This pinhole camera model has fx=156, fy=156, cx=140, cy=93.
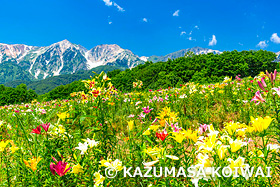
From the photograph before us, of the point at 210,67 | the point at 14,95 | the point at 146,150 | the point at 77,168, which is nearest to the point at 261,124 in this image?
the point at 146,150

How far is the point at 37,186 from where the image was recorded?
1498 millimetres

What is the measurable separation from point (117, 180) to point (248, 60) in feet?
142

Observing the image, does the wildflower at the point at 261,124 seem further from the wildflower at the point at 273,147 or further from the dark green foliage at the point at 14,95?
the dark green foliage at the point at 14,95

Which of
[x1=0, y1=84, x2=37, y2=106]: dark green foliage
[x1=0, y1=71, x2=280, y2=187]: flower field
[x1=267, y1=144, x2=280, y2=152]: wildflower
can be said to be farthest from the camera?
[x1=0, y1=84, x2=37, y2=106]: dark green foliage

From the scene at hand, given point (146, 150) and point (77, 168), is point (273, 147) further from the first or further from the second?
point (77, 168)

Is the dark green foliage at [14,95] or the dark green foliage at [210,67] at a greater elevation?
the dark green foliage at [210,67]

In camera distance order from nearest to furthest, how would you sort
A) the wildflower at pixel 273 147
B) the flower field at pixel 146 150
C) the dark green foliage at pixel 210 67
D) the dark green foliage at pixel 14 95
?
the flower field at pixel 146 150 < the wildflower at pixel 273 147 < the dark green foliage at pixel 210 67 < the dark green foliage at pixel 14 95

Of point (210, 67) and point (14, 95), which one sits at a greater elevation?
point (210, 67)

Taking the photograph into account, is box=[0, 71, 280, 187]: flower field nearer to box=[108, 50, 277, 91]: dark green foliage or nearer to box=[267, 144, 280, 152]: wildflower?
box=[267, 144, 280, 152]: wildflower

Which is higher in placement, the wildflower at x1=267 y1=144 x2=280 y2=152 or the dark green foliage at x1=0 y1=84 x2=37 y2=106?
the dark green foliage at x1=0 y1=84 x2=37 y2=106

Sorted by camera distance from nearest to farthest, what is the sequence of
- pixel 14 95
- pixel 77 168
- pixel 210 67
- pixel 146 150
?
1. pixel 146 150
2. pixel 77 168
3. pixel 210 67
4. pixel 14 95

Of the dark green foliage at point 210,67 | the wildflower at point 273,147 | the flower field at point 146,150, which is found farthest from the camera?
the dark green foliage at point 210,67

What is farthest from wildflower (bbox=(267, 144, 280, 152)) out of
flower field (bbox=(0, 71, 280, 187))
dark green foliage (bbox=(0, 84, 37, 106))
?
dark green foliage (bbox=(0, 84, 37, 106))

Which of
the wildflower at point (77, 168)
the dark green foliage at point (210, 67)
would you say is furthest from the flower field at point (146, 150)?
the dark green foliage at point (210, 67)
